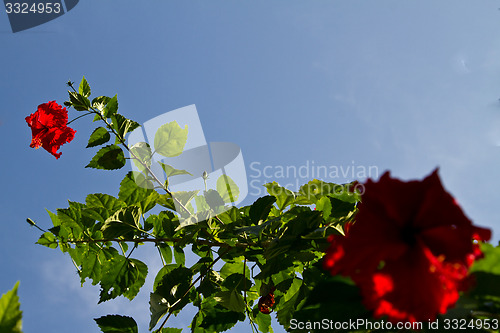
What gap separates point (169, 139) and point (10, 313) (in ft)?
4.90

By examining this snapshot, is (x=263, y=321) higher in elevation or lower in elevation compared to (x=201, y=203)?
lower

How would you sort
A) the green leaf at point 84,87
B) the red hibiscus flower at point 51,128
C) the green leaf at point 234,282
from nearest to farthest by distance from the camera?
the green leaf at point 234,282, the green leaf at point 84,87, the red hibiscus flower at point 51,128

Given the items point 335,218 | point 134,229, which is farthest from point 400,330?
point 134,229

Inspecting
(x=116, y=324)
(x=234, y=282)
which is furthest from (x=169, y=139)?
(x=116, y=324)

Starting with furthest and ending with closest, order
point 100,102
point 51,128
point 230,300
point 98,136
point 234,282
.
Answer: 1. point 51,128
2. point 100,102
3. point 98,136
4. point 234,282
5. point 230,300

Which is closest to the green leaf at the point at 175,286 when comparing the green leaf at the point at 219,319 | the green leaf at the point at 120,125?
the green leaf at the point at 219,319

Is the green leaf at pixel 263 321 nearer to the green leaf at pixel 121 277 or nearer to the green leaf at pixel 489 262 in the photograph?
the green leaf at pixel 121 277

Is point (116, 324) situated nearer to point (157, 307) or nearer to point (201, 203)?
point (157, 307)

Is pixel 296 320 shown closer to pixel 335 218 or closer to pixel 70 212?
pixel 335 218

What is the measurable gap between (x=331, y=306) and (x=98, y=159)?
63.3 inches

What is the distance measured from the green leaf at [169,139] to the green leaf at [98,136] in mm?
281

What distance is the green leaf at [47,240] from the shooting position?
6.44 feet

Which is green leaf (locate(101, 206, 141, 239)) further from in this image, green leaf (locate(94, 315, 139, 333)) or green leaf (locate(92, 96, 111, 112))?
green leaf (locate(92, 96, 111, 112))

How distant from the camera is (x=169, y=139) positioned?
2104mm
